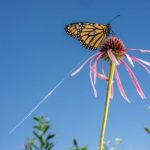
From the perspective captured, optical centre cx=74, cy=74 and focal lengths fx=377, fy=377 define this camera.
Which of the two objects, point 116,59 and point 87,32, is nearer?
point 116,59

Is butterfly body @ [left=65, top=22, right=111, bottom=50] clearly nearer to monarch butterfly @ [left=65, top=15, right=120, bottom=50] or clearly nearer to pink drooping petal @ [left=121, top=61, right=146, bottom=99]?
monarch butterfly @ [left=65, top=15, right=120, bottom=50]

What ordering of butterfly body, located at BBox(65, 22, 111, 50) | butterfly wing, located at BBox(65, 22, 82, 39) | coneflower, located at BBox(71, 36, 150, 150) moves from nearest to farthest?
coneflower, located at BBox(71, 36, 150, 150)
butterfly body, located at BBox(65, 22, 111, 50)
butterfly wing, located at BBox(65, 22, 82, 39)

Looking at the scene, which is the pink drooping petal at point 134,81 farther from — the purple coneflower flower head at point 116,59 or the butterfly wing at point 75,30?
the butterfly wing at point 75,30

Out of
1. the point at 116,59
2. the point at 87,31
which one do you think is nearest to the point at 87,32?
the point at 87,31

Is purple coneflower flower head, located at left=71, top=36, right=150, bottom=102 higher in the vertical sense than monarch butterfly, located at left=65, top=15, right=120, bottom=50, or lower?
lower

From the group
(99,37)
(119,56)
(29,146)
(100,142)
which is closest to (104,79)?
(119,56)

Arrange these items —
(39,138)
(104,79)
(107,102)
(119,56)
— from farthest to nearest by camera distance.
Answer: (39,138) < (119,56) < (104,79) < (107,102)

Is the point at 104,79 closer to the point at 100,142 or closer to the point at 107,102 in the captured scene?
the point at 107,102

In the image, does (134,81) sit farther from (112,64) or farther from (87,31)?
(87,31)

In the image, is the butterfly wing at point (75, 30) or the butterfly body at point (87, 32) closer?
the butterfly body at point (87, 32)

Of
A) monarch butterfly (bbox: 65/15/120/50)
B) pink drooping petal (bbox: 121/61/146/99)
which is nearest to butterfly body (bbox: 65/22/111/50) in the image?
monarch butterfly (bbox: 65/15/120/50)

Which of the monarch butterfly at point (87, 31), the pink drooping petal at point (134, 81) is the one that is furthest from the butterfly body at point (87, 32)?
the pink drooping petal at point (134, 81)
